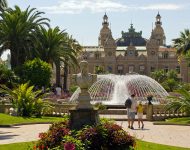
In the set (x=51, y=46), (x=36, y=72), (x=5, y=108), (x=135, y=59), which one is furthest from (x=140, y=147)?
(x=135, y=59)

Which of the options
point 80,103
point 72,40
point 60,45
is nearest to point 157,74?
point 72,40

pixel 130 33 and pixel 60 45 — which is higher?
pixel 130 33

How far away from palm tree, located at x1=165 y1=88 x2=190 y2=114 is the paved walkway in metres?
3.38

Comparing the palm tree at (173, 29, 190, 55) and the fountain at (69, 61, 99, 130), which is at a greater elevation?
the palm tree at (173, 29, 190, 55)

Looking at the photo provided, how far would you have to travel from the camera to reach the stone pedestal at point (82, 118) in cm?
1286

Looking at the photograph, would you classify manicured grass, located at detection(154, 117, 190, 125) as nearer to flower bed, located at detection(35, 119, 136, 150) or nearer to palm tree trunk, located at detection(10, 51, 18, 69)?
flower bed, located at detection(35, 119, 136, 150)

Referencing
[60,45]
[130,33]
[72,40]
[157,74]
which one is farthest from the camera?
[130,33]

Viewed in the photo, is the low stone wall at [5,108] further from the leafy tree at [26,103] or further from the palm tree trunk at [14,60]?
the palm tree trunk at [14,60]

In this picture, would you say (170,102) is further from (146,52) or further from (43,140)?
(146,52)

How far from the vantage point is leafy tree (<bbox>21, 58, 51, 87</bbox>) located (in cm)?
4700

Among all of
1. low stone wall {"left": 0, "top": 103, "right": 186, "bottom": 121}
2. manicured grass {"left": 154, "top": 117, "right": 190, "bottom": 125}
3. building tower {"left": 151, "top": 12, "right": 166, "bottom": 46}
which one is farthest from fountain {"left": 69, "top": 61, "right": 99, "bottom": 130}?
building tower {"left": 151, "top": 12, "right": 166, "bottom": 46}

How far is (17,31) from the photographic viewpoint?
45.8 m

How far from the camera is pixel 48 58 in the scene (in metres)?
52.8

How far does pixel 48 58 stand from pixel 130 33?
10055 cm
